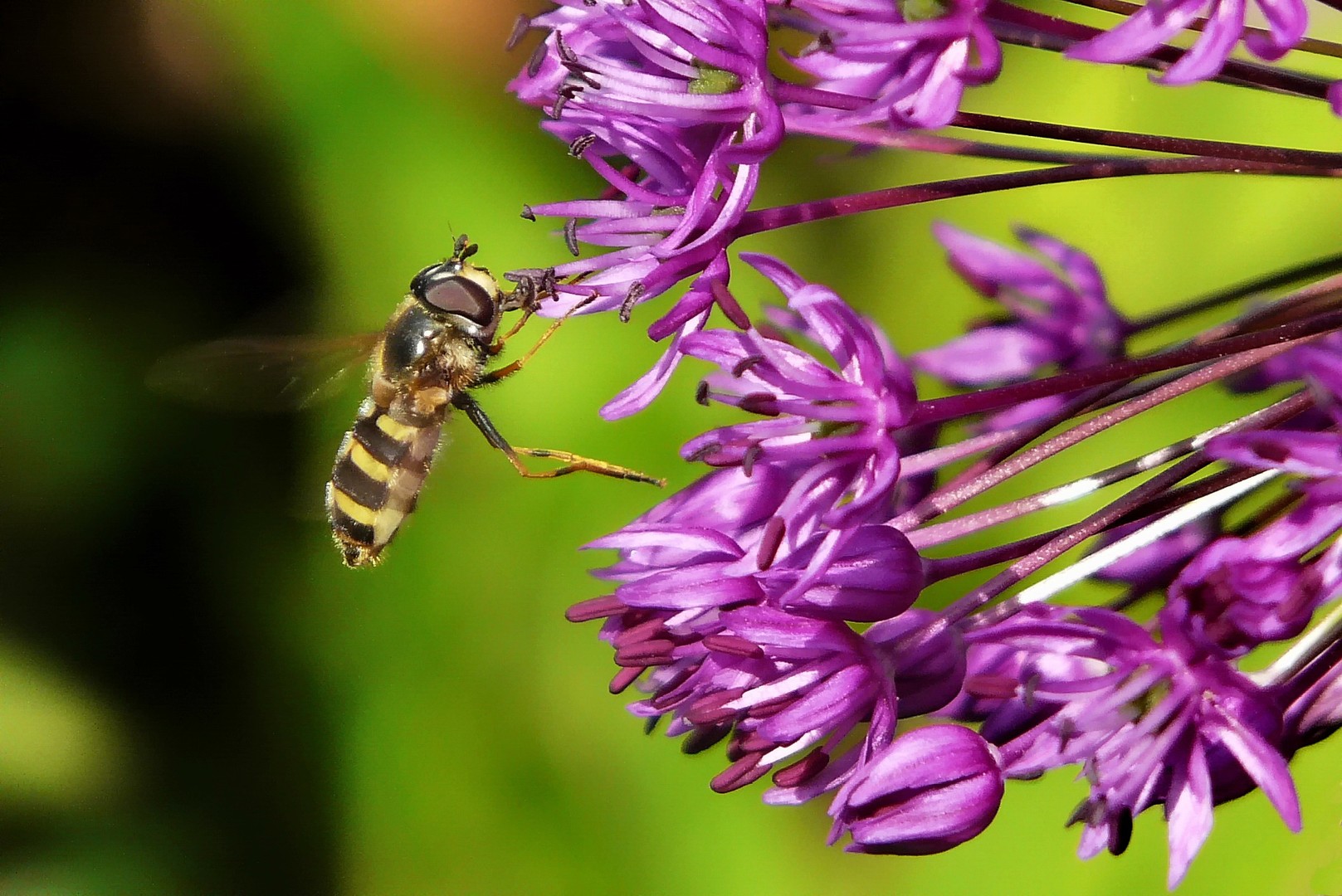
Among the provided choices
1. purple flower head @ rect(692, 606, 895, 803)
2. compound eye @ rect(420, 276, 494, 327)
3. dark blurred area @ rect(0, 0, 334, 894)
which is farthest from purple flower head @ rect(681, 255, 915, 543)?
dark blurred area @ rect(0, 0, 334, 894)

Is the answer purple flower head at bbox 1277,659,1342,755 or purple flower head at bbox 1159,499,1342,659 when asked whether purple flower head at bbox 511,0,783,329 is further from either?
purple flower head at bbox 1277,659,1342,755

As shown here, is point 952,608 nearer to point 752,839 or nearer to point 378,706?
point 752,839

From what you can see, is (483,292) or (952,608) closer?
(952,608)

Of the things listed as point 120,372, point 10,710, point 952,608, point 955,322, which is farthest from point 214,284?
point 952,608

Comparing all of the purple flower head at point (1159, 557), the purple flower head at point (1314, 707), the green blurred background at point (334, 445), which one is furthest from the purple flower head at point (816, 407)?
the green blurred background at point (334, 445)

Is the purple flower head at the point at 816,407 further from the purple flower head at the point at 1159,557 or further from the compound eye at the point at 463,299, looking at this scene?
the compound eye at the point at 463,299

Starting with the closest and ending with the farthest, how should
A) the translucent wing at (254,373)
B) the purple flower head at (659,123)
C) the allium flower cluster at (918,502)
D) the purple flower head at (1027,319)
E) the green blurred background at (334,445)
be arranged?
the allium flower cluster at (918,502) → the purple flower head at (659,123) → the translucent wing at (254,373) → the purple flower head at (1027,319) → the green blurred background at (334,445)
